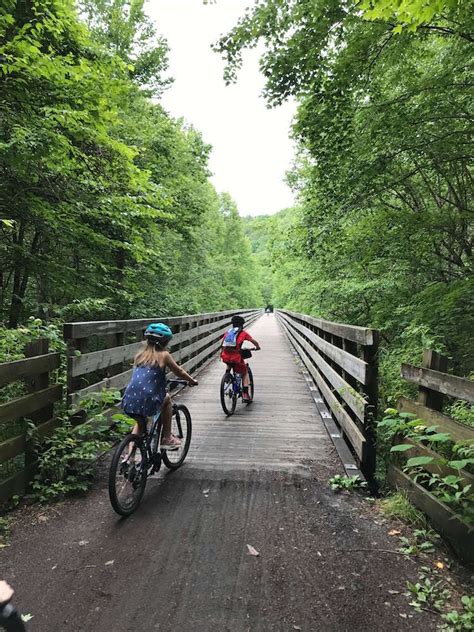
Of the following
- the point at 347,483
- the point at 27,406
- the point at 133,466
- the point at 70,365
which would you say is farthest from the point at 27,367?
the point at 347,483

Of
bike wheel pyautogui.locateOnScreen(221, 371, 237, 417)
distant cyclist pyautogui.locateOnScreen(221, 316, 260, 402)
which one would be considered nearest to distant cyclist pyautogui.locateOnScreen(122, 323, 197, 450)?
bike wheel pyautogui.locateOnScreen(221, 371, 237, 417)

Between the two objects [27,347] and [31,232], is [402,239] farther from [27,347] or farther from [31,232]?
[31,232]

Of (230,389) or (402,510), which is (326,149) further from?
(402,510)

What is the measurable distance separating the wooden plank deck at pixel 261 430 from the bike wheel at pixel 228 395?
0.13 meters

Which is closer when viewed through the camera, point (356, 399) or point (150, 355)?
point (150, 355)

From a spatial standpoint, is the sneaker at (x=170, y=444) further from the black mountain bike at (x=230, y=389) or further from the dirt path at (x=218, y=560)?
the black mountain bike at (x=230, y=389)

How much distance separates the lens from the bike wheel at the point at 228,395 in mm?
6398

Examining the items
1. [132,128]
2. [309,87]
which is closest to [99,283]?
[132,128]

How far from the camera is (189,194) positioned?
643 inches

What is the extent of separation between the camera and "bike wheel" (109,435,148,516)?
3141mm

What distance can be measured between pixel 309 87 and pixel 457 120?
2293mm

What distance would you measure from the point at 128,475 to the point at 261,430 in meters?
2.74

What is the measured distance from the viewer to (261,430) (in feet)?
18.8

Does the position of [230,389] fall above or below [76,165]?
below
